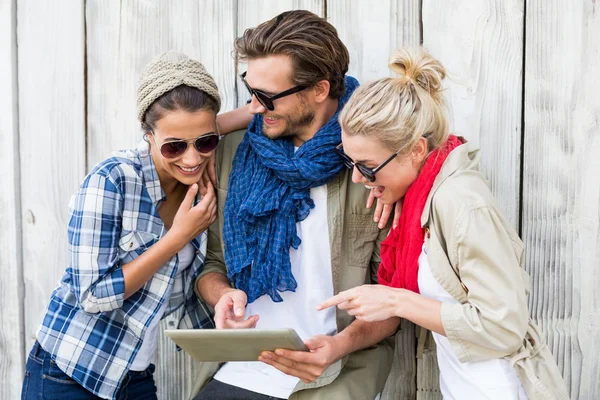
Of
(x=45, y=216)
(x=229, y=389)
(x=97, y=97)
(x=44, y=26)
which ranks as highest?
(x=44, y=26)

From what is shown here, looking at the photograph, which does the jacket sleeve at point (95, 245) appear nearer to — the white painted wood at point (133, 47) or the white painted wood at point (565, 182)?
the white painted wood at point (133, 47)

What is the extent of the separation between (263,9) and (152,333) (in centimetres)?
116

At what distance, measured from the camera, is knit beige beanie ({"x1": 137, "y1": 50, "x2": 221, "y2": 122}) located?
2.29 m

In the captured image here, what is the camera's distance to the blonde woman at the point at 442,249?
6.38 feet

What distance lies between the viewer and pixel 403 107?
209cm

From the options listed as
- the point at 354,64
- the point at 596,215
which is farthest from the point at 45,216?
the point at 596,215

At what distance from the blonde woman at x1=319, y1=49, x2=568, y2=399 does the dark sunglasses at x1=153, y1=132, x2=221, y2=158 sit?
1.39ft

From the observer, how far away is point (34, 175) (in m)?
2.83

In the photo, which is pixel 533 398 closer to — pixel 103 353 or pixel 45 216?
pixel 103 353

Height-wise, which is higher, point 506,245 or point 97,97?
point 97,97

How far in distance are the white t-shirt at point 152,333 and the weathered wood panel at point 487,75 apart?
0.98 metres

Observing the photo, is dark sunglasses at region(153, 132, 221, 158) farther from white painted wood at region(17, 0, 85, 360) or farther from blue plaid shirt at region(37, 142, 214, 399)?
white painted wood at region(17, 0, 85, 360)

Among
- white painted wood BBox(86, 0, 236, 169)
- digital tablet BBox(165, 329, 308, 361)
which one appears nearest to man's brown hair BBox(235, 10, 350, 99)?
white painted wood BBox(86, 0, 236, 169)

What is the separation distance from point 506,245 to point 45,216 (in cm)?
171
